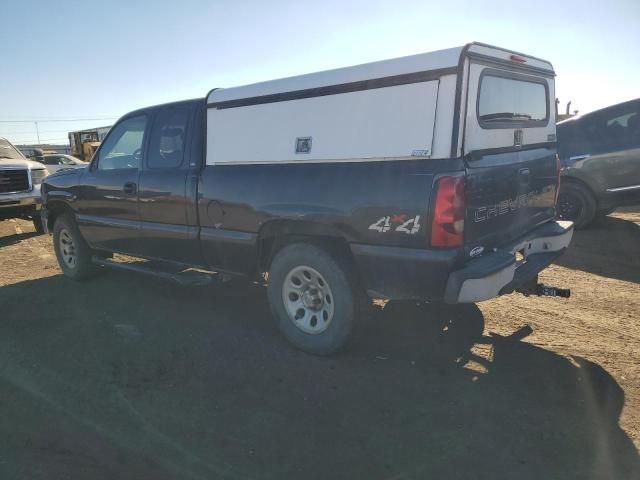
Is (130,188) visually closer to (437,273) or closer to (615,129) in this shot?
(437,273)

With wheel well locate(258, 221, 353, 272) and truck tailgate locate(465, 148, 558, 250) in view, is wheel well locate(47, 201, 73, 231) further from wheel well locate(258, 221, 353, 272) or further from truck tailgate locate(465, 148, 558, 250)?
truck tailgate locate(465, 148, 558, 250)

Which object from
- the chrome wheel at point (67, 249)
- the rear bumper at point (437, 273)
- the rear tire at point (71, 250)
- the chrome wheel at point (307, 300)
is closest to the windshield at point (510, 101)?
the rear bumper at point (437, 273)

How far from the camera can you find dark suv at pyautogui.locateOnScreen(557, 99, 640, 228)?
7.27 meters

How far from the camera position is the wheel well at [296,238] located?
3.58 meters

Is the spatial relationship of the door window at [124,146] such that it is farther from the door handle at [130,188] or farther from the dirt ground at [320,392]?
the dirt ground at [320,392]

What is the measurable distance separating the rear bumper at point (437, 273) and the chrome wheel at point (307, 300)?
44 cm

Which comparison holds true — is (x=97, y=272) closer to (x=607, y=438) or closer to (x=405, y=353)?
(x=405, y=353)

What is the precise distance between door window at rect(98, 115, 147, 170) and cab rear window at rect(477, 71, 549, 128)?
3433mm

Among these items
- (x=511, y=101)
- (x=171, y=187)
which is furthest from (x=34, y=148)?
(x=511, y=101)

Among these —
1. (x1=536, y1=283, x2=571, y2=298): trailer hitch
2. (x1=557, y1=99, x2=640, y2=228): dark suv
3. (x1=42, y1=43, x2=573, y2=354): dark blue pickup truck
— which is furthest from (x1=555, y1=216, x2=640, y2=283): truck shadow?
(x1=536, y1=283, x2=571, y2=298): trailer hitch

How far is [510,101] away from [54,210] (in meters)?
5.66

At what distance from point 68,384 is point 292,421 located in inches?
67.8

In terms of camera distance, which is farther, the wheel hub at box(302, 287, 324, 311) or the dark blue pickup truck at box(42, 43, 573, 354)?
the wheel hub at box(302, 287, 324, 311)

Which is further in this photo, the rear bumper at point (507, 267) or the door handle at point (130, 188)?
the door handle at point (130, 188)
